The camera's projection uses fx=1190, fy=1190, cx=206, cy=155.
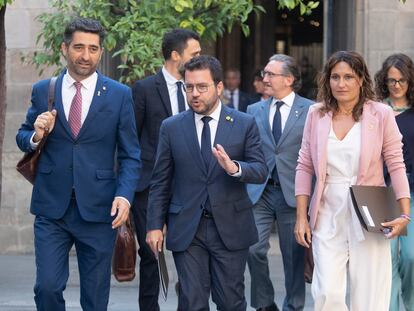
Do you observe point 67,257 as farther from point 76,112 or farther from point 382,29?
point 382,29

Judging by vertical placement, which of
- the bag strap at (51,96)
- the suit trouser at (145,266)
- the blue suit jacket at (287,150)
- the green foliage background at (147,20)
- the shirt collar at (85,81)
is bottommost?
the suit trouser at (145,266)

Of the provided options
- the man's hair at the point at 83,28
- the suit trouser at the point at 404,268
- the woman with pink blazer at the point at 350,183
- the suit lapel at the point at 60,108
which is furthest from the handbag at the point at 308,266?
the man's hair at the point at 83,28

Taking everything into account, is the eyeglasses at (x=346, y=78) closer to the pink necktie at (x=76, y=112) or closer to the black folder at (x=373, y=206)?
the black folder at (x=373, y=206)

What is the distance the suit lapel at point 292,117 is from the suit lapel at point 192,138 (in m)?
2.02

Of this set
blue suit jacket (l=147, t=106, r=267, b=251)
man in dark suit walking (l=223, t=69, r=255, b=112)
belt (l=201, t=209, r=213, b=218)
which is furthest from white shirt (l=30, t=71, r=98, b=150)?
man in dark suit walking (l=223, t=69, r=255, b=112)

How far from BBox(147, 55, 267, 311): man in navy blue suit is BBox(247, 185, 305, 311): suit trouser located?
6.17 feet

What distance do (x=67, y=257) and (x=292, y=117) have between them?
107 inches

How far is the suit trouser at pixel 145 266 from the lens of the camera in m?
9.02

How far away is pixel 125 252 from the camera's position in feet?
27.0

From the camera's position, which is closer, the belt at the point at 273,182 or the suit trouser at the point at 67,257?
the suit trouser at the point at 67,257

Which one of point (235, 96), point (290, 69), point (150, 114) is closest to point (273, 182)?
point (290, 69)

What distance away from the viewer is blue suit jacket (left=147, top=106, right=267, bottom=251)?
290 inches

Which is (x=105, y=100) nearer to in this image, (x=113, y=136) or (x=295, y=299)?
(x=113, y=136)

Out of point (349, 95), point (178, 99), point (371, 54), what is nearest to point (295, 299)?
point (178, 99)
